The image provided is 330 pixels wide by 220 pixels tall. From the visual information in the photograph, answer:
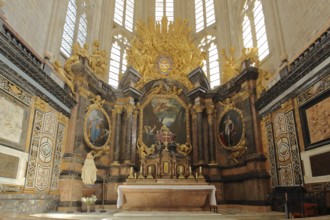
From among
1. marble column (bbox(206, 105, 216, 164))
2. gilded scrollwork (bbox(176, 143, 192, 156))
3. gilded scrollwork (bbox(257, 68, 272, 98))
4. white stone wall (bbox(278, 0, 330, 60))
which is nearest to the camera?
white stone wall (bbox(278, 0, 330, 60))

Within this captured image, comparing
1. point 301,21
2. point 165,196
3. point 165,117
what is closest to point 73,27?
point 165,117

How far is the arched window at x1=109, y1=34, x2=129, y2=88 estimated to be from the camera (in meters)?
16.0

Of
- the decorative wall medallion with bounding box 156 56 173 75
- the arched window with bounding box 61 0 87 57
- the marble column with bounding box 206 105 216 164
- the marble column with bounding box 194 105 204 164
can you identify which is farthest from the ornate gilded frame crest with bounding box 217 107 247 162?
the arched window with bounding box 61 0 87 57

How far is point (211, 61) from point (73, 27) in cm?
839

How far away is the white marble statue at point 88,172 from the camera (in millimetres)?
9602

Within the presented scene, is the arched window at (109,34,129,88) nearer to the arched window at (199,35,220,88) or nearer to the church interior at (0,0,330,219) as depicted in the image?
the church interior at (0,0,330,219)

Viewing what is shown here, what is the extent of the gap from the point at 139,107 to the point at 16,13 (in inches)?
252

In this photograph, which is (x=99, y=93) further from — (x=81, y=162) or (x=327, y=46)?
(x=327, y=46)

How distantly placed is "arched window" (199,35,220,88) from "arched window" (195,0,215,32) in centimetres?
111

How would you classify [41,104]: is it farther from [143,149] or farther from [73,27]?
[73,27]

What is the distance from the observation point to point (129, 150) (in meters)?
11.8

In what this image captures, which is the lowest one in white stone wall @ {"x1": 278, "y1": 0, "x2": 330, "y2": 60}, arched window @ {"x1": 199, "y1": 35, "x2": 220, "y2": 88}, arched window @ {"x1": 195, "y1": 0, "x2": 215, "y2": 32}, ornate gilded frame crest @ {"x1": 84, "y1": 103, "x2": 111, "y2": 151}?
ornate gilded frame crest @ {"x1": 84, "y1": 103, "x2": 111, "y2": 151}

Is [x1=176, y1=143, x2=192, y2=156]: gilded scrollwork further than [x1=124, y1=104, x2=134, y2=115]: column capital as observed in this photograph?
No

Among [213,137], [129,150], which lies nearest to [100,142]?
[129,150]
